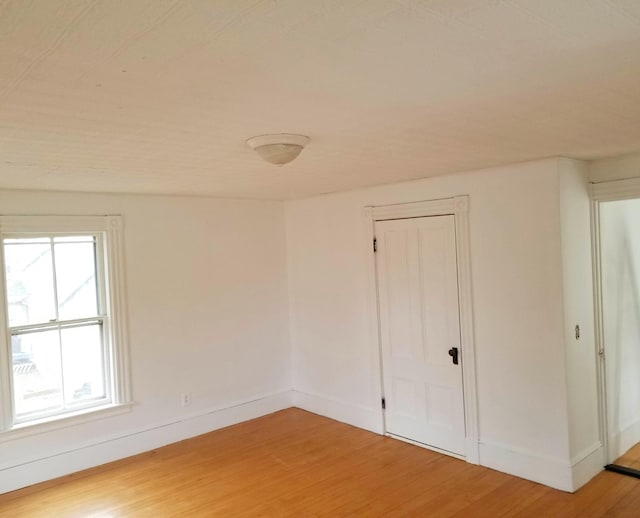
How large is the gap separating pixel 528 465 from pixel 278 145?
302cm

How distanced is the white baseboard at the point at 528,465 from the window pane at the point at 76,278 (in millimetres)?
3562

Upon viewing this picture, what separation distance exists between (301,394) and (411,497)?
230cm

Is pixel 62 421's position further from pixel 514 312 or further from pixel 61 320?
pixel 514 312

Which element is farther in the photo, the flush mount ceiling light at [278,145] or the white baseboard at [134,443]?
the white baseboard at [134,443]

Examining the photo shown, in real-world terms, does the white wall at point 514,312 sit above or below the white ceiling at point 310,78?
below

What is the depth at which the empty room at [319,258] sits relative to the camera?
1485 mm

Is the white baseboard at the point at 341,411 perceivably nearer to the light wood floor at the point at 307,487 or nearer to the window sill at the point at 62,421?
the light wood floor at the point at 307,487

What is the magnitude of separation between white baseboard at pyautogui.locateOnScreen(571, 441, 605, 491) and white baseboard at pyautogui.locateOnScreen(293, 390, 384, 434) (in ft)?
5.72

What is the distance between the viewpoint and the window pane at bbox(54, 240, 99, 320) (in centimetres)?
439

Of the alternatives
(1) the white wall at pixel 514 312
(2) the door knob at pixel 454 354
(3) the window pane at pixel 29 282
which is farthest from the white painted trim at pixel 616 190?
(3) the window pane at pixel 29 282

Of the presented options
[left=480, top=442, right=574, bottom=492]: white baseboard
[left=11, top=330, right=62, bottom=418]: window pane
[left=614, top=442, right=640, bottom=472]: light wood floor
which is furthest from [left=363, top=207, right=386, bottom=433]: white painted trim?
[left=11, top=330, right=62, bottom=418]: window pane

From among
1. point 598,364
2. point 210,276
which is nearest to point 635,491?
point 598,364

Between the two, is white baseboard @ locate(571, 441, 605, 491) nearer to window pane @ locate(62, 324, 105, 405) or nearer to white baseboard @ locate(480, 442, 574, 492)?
white baseboard @ locate(480, 442, 574, 492)

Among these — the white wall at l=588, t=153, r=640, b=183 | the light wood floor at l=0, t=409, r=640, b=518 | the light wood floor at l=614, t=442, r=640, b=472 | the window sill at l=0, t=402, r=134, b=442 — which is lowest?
the light wood floor at l=0, t=409, r=640, b=518
